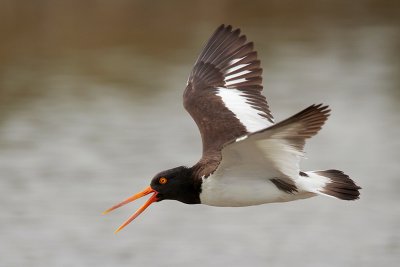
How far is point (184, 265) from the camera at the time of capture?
13023 millimetres

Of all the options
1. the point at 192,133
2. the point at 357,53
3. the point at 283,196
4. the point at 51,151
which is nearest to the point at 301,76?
the point at 357,53

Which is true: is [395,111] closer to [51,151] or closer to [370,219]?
[370,219]

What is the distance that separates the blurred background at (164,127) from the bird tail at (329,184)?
3773 mm

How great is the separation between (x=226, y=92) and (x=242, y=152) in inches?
73.3

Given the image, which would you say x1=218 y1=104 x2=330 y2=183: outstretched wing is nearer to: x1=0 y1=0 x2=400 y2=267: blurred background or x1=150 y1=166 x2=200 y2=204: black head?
x1=150 y1=166 x2=200 y2=204: black head

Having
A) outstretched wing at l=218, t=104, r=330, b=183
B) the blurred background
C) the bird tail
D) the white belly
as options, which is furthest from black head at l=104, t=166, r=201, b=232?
the blurred background

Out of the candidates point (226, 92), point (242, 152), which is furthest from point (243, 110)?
point (242, 152)

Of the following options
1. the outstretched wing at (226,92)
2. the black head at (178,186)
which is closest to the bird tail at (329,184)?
the black head at (178,186)

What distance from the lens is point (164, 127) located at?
675 inches

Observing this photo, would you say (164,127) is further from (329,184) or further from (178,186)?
(329,184)

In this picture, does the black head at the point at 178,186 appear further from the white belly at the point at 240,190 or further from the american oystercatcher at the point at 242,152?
the white belly at the point at 240,190

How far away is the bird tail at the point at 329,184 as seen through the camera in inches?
354

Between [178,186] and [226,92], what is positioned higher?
[226,92]

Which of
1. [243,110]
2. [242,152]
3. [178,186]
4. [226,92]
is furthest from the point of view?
[226,92]
